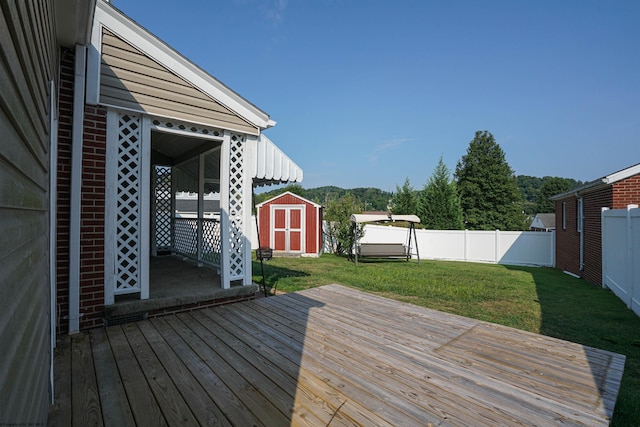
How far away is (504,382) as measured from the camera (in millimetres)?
2363

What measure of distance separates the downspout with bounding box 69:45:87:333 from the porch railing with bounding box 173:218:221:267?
2.64 m

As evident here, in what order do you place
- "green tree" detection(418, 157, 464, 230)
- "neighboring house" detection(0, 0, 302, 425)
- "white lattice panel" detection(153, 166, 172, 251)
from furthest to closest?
1. "green tree" detection(418, 157, 464, 230)
2. "white lattice panel" detection(153, 166, 172, 251)
3. "neighboring house" detection(0, 0, 302, 425)

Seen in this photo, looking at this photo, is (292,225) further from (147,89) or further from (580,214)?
(147,89)

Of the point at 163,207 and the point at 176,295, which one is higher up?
the point at 163,207

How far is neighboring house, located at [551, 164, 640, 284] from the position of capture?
7762 millimetres

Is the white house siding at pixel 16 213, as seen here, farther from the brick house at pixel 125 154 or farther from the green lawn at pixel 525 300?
the green lawn at pixel 525 300

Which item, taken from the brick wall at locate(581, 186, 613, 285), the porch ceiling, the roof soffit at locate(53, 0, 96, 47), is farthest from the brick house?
the brick wall at locate(581, 186, 613, 285)

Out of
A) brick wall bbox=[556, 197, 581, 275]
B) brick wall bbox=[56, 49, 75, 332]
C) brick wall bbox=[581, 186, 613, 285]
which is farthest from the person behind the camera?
brick wall bbox=[556, 197, 581, 275]

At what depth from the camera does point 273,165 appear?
5094 mm

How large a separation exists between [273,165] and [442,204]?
17443 mm

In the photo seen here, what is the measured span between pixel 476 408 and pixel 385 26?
11890 millimetres

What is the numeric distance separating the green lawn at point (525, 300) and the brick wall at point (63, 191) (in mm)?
3882

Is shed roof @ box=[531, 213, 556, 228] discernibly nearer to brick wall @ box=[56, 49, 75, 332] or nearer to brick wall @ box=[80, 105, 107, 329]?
brick wall @ box=[80, 105, 107, 329]

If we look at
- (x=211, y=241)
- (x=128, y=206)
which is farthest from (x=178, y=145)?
(x=128, y=206)
